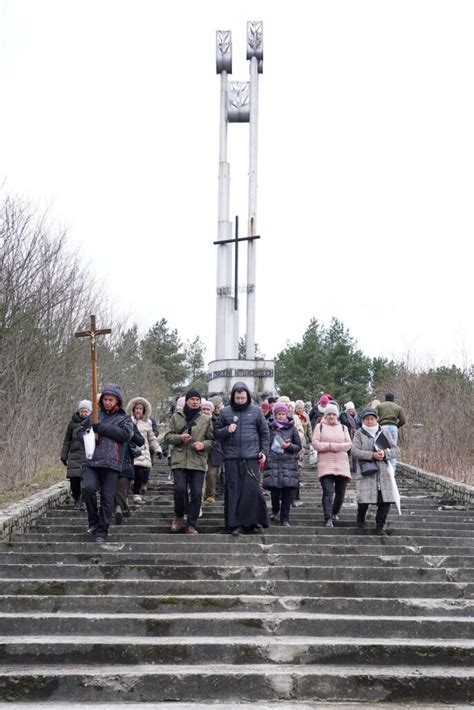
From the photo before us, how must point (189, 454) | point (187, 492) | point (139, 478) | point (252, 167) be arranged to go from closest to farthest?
point (189, 454) < point (187, 492) < point (139, 478) < point (252, 167)

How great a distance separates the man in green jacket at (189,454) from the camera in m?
8.49

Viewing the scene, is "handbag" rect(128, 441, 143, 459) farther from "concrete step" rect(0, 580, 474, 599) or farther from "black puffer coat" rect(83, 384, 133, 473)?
"concrete step" rect(0, 580, 474, 599)

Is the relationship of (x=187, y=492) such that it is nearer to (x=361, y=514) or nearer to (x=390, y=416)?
(x=361, y=514)

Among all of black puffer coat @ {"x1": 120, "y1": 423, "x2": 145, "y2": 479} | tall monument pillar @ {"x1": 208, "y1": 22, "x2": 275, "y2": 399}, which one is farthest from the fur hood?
tall monument pillar @ {"x1": 208, "y1": 22, "x2": 275, "y2": 399}

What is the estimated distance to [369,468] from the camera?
8.71 meters

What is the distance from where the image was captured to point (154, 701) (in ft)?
17.3

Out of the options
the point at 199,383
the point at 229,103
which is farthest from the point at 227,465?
the point at 199,383

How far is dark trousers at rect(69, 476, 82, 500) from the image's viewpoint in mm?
10117

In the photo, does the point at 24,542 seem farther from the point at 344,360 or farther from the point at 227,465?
the point at 344,360

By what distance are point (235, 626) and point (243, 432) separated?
2735mm

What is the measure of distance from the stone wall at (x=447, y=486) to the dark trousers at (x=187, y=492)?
463cm

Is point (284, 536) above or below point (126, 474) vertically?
below

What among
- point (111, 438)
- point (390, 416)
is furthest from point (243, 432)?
point (390, 416)

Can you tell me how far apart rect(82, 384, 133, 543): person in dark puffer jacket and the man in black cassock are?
1.06m
